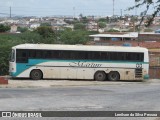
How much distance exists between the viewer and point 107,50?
38312 mm

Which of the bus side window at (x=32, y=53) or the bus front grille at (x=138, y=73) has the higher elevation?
the bus side window at (x=32, y=53)

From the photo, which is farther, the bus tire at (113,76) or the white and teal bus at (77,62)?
the bus tire at (113,76)

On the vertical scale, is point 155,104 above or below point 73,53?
below

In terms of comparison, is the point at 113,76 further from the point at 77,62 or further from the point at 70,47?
the point at 70,47

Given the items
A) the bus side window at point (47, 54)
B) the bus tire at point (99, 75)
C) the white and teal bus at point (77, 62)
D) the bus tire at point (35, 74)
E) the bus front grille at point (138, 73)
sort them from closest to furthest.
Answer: the white and teal bus at point (77, 62)
the bus side window at point (47, 54)
the bus tire at point (35, 74)
the bus tire at point (99, 75)
the bus front grille at point (138, 73)

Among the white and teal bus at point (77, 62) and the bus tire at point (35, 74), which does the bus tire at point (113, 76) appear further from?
the bus tire at point (35, 74)

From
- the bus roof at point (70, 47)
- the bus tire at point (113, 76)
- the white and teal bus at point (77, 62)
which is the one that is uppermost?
the bus roof at point (70, 47)

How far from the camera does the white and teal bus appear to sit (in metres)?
37.4

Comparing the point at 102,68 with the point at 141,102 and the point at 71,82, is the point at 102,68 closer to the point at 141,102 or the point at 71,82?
the point at 71,82

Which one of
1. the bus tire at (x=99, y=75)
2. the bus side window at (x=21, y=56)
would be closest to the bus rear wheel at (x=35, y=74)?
the bus side window at (x=21, y=56)

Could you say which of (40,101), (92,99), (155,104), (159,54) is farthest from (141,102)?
(159,54)

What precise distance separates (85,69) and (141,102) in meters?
14.8

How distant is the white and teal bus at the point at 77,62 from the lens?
123ft

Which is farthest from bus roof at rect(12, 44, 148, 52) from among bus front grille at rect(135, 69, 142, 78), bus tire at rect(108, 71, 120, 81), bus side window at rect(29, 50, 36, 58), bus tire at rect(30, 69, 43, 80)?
bus tire at rect(108, 71, 120, 81)
